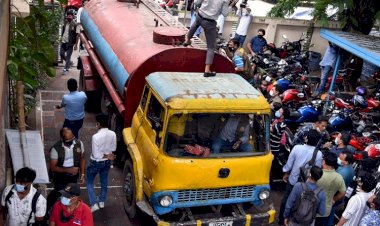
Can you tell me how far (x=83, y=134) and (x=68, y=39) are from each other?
12.6ft

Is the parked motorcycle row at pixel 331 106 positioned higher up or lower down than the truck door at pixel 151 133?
lower down

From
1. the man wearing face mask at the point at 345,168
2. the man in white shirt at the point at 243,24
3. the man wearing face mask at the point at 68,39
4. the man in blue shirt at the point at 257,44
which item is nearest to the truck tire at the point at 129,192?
the man wearing face mask at the point at 345,168

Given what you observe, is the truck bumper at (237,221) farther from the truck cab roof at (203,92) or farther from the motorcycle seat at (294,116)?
the motorcycle seat at (294,116)

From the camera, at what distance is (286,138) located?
9.16 meters

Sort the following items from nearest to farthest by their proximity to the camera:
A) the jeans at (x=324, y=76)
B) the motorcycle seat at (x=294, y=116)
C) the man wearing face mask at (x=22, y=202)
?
the man wearing face mask at (x=22, y=202)
the motorcycle seat at (x=294, y=116)
the jeans at (x=324, y=76)

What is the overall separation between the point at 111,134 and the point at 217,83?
1784mm

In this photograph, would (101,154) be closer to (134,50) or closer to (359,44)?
(134,50)

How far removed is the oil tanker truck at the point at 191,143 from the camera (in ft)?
21.8

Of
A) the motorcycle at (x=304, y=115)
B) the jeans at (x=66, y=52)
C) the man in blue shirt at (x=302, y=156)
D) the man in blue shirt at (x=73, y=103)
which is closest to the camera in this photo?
the man in blue shirt at (x=302, y=156)

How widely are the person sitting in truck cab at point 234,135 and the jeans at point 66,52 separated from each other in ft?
25.5

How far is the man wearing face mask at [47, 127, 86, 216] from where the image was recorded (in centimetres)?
702

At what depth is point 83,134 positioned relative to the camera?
412 inches

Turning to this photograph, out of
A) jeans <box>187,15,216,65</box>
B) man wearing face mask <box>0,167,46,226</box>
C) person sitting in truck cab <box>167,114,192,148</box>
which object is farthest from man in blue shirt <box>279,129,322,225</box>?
man wearing face mask <box>0,167,46,226</box>

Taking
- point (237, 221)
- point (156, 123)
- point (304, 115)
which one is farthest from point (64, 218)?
point (304, 115)
